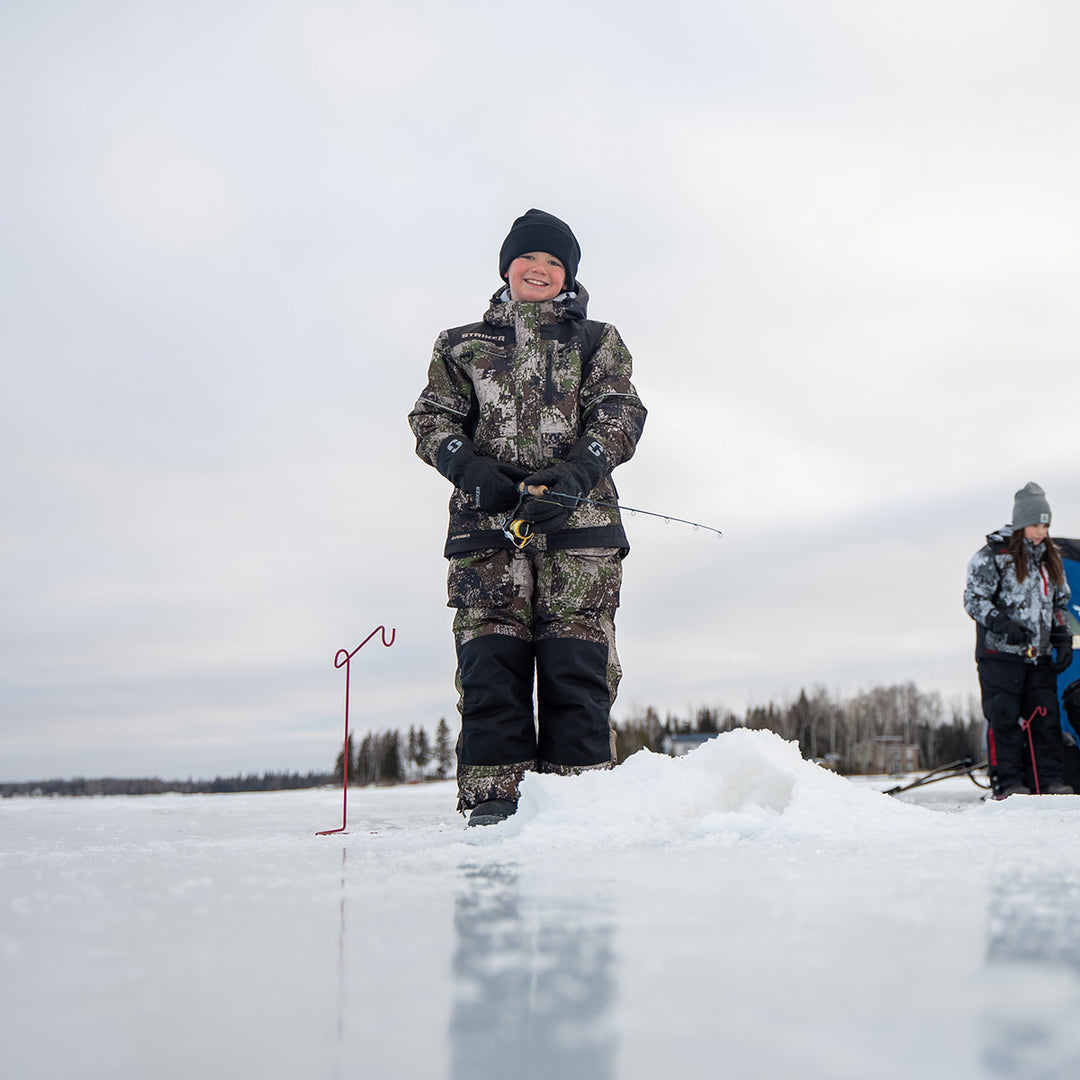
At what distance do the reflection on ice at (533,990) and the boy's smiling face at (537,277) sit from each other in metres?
2.68

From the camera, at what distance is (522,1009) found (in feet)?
2.39

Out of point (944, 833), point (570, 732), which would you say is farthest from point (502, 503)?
point (944, 833)

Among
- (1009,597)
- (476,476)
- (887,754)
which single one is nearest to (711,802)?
(476,476)

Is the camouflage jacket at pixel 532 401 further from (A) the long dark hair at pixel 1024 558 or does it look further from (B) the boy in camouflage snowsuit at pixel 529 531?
(A) the long dark hair at pixel 1024 558

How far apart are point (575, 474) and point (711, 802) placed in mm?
1136

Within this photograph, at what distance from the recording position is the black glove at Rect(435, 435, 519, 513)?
9.59ft

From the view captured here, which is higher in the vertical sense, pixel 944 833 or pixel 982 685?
pixel 982 685

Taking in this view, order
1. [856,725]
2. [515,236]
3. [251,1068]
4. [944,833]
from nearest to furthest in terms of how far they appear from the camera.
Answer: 1. [251,1068]
2. [944,833]
3. [515,236]
4. [856,725]

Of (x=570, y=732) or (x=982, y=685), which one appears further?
(x=982, y=685)

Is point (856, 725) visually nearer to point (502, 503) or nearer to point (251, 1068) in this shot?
point (502, 503)

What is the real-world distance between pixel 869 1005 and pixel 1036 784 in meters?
5.01

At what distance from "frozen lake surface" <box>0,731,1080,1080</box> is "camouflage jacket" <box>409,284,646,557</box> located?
1444 mm

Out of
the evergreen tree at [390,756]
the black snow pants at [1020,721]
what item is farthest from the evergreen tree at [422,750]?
the black snow pants at [1020,721]

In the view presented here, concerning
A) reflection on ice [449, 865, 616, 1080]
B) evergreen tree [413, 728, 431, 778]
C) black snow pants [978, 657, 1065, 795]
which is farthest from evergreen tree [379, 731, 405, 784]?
reflection on ice [449, 865, 616, 1080]
